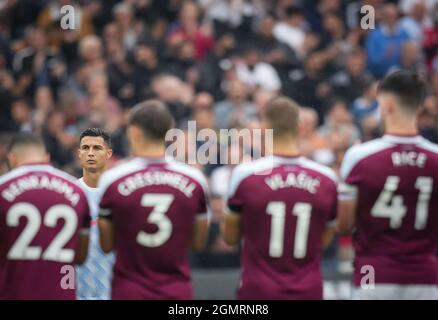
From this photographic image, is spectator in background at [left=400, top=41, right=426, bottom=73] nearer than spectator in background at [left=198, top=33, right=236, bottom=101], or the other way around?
spectator in background at [left=198, top=33, right=236, bottom=101]

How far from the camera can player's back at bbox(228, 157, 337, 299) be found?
22.6 feet

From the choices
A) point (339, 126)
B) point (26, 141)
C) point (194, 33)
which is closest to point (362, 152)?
point (26, 141)

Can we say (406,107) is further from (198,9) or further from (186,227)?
(198,9)

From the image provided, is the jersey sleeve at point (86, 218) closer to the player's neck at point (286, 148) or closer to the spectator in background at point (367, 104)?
the player's neck at point (286, 148)

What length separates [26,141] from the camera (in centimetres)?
722

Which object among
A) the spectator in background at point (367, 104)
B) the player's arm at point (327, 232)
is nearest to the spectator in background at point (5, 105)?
the spectator in background at point (367, 104)

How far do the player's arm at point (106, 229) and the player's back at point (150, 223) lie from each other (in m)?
0.03

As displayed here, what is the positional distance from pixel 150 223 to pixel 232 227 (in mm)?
573

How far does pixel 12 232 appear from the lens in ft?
22.4

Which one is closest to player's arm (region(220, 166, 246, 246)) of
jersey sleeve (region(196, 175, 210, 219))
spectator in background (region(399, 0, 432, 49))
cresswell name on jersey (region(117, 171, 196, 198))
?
jersey sleeve (region(196, 175, 210, 219))

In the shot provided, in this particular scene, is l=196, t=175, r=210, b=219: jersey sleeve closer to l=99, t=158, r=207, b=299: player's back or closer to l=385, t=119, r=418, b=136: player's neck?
l=99, t=158, r=207, b=299: player's back

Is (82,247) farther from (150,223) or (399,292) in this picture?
(399,292)

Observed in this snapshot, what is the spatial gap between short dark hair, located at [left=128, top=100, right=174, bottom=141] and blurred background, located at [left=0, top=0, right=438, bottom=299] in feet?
17.8

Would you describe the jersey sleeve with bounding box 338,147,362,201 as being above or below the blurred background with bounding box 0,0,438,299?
below
